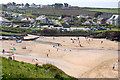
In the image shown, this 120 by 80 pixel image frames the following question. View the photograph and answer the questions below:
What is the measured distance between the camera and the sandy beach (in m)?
18.0

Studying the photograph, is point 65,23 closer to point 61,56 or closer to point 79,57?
point 61,56

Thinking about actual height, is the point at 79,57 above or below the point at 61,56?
below

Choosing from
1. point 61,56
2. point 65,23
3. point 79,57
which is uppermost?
point 65,23

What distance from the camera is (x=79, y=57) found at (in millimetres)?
23156

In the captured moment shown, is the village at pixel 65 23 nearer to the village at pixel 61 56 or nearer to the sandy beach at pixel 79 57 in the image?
the village at pixel 61 56

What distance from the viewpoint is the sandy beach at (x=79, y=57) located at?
18047mm

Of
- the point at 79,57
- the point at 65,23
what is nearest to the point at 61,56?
the point at 79,57

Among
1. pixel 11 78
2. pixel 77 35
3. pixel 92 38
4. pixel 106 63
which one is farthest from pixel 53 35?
pixel 11 78

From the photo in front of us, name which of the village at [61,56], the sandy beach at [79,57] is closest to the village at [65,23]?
the village at [61,56]

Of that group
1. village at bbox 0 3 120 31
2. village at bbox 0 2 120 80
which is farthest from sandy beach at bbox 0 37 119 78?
village at bbox 0 3 120 31

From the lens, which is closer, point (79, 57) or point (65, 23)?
point (79, 57)

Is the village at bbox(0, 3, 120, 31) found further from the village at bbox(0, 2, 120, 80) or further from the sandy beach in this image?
the sandy beach

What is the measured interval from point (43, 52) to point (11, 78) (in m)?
15.3

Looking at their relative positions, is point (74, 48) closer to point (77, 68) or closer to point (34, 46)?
point (34, 46)
